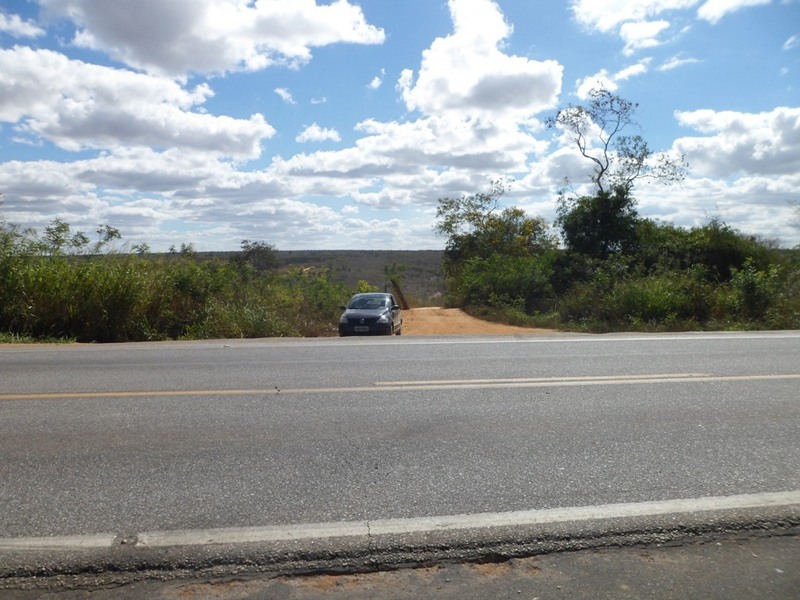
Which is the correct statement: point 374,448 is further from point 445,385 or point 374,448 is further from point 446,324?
point 446,324

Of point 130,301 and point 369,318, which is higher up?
point 130,301

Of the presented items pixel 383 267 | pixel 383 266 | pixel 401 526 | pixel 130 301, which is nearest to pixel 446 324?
pixel 130 301

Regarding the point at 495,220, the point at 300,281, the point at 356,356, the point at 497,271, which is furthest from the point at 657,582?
the point at 495,220

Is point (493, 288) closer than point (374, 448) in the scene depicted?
No

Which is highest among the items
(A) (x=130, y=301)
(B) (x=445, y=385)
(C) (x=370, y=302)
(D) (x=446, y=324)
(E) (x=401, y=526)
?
(A) (x=130, y=301)

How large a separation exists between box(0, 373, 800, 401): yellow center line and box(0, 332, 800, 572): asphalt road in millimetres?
41

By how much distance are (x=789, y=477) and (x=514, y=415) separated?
8.23 feet

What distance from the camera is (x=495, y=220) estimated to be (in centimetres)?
4350

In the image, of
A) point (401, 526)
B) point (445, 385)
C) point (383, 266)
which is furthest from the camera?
point (383, 266)

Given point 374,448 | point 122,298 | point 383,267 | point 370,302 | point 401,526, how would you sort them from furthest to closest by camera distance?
point 383,267
point 370,302
point 122,298
point 374,448
point 401,526

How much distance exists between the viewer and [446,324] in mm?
26547

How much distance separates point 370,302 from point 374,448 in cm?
1492

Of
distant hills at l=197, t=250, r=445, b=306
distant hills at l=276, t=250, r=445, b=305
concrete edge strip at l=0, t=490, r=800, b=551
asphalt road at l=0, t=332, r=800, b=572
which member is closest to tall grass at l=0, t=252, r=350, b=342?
asphalt road at l=0, t=332, r=800, b=572

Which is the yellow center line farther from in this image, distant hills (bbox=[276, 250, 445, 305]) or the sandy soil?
distant hills (bbox=[276, 250, 445, 305])
